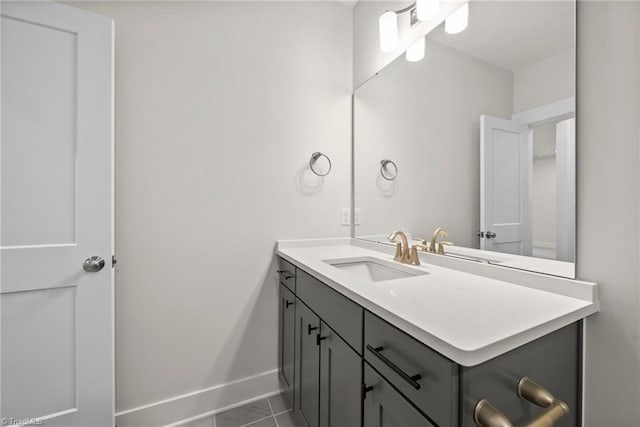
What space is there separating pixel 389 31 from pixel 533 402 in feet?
5.72

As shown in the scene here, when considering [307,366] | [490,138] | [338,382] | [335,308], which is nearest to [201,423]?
[307,366]

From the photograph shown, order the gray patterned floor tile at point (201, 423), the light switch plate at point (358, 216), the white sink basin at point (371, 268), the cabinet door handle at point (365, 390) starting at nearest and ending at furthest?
1. the cabinet door handle at point (365, 390)
2. the white sink basin at point (371, 268)
3. the gray patterned floor tile at point (201, 423)
4. the light switch plate at point (358, 216)

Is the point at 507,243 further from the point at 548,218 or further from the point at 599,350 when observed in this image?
the point at 599,350

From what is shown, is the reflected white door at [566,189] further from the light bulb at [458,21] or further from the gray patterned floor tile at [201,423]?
the gray patterned floor tile at [201,423]

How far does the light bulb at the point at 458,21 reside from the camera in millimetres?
1263

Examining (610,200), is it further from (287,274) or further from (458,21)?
(287,274)

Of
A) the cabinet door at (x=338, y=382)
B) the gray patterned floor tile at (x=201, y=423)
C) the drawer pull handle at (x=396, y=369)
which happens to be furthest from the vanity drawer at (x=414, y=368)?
the gray patterned floor tile at (x=201, y=423)

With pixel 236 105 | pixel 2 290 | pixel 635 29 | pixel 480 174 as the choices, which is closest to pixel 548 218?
pixel 480 174

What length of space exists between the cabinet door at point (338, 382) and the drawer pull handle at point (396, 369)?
0.37ft

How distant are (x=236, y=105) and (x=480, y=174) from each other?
137 cm

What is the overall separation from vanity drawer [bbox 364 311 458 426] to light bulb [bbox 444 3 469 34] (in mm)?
1314

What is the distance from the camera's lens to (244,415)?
5.35 feet

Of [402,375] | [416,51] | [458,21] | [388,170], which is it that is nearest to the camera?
[402,375]

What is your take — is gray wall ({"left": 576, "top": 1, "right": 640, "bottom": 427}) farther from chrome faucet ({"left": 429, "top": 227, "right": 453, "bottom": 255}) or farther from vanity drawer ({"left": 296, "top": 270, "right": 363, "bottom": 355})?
vanity drawer ({"left": 296, "top": 270, "right": 363, "bottom": 355})
